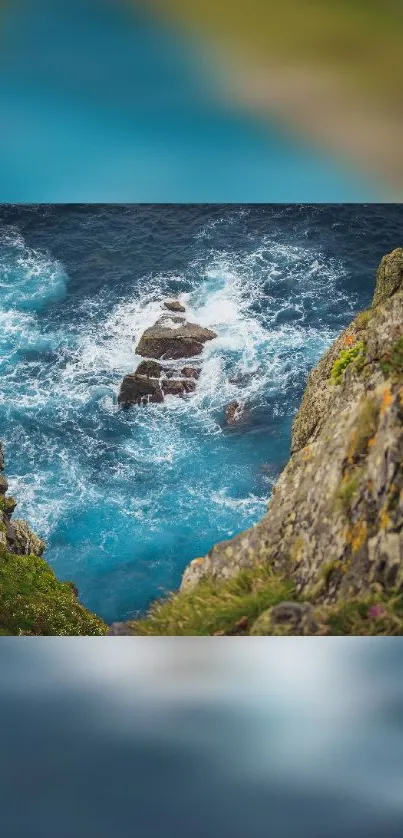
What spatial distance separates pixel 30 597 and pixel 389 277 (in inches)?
245

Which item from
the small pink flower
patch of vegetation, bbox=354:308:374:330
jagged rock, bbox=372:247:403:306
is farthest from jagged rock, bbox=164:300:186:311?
the small pink flower

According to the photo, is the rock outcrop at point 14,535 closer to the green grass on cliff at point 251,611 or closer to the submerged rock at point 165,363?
the submerged rock at point 165,363

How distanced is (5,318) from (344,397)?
381 inches

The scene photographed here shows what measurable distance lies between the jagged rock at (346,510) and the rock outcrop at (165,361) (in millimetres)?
5568

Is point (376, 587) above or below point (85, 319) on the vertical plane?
below

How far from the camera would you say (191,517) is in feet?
49.0

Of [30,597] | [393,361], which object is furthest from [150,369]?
[393,361]

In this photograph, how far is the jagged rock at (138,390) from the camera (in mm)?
15266

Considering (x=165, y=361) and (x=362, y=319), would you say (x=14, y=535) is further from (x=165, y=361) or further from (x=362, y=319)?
(x=362, y=319)

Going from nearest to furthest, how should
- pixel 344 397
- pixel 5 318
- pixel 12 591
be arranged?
1. pixel 344 397
2. pixel 12 591
3. pixel 5 318

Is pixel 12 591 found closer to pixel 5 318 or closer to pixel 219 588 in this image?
pixel 219 588

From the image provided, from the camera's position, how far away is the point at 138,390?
52.5 feet
